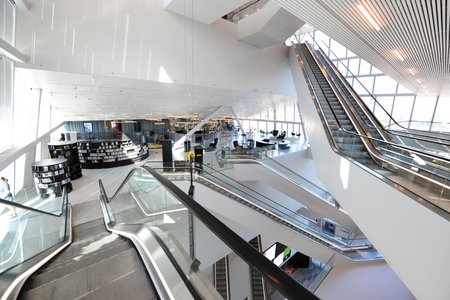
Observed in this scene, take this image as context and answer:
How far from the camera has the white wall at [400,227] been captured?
2.86m

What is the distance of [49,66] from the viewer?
547 centimetres

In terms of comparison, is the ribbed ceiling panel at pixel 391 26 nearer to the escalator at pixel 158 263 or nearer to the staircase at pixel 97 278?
the escalator at pixel 158 263

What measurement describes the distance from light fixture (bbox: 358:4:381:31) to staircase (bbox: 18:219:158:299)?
564cm

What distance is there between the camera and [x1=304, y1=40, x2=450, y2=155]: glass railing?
16.9 feet

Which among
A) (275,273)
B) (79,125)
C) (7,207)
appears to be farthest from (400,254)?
(79,125)

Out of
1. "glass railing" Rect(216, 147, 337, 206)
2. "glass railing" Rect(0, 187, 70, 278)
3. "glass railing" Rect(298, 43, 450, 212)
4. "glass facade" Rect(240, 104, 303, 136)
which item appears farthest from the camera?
"glass facade" Rect(240, 104, 303, 136)

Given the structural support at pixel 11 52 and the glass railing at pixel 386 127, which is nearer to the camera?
the structural support at pixel 11 52

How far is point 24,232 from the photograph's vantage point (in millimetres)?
3266

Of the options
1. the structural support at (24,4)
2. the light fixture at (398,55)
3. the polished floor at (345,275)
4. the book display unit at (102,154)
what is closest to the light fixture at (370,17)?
the light fixture at (398,55)

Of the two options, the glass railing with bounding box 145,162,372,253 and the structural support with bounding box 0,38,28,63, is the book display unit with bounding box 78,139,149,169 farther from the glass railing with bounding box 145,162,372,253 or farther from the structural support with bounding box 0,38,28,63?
the structural support with bounding box 0,38,28,63

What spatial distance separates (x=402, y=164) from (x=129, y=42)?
768cm

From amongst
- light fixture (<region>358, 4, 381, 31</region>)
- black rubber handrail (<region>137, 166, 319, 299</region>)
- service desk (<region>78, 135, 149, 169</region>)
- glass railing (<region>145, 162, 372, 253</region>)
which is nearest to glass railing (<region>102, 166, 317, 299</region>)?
black rubber handrail (<region>137, 166, 319, 299</region>)

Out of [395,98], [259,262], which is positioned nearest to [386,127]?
[259,262]

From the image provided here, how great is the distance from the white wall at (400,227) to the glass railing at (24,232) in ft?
16.9
